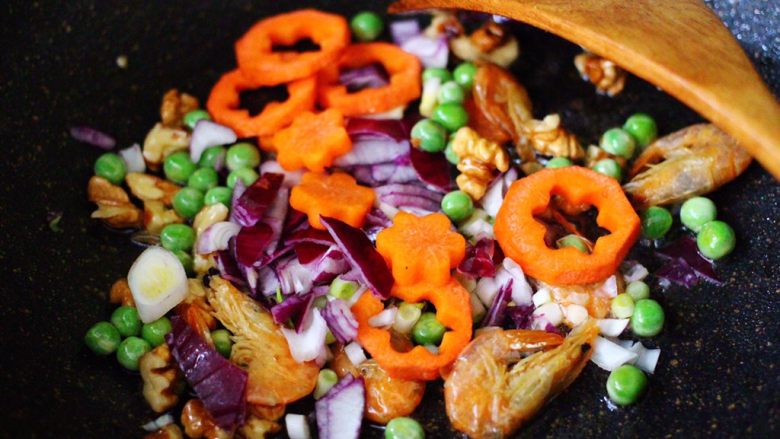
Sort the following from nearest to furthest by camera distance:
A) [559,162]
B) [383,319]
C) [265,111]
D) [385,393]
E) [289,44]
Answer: [385,393], [383,319], [559,162], [265,111], [289,44]

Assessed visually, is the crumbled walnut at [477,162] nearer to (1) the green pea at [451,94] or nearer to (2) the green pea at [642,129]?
(1) the green pea at [451,94]

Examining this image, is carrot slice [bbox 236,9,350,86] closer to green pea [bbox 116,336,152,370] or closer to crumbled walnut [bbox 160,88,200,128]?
crumbled walnut [bbox 160,88,200,128]

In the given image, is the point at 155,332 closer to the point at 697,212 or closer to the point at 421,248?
the point at 421,248

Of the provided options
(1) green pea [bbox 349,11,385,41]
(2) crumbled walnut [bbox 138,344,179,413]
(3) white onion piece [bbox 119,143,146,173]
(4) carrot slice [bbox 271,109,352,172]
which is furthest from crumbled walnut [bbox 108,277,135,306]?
(1) green pea [bbox 349,11,385,41]

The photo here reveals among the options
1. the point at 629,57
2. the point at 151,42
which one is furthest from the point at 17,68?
the point at 629,57

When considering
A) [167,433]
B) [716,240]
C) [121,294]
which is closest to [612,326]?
[716,240]

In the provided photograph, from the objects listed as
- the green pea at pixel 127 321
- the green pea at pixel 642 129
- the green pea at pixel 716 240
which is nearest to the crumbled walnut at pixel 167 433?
the green pea at pixel 127 321
